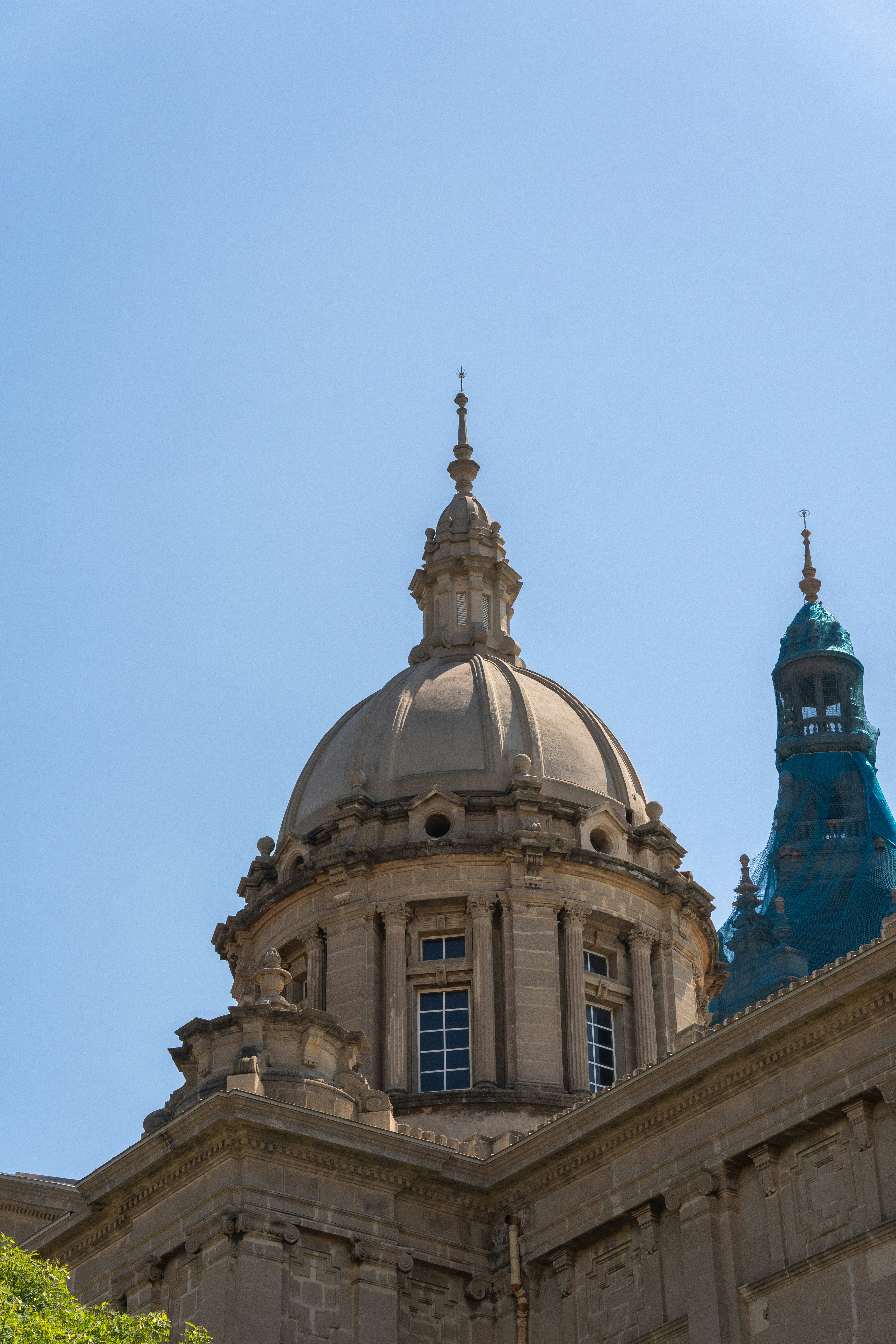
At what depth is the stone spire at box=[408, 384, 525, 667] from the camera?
61031mm

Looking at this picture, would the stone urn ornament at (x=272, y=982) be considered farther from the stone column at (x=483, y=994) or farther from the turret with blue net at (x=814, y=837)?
the turret with blue net at (x=814, y=837)

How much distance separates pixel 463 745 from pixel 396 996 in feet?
24.4

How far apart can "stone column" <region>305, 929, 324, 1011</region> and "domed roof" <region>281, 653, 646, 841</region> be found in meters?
3.45

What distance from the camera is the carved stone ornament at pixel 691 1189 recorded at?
3697 centimetres

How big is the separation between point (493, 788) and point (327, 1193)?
1724 cm

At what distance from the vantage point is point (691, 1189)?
37344 millimetres

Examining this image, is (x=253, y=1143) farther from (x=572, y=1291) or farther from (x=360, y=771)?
(x=360, y=771)

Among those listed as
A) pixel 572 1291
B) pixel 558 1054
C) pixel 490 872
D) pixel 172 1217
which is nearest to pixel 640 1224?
pixel 572 1291

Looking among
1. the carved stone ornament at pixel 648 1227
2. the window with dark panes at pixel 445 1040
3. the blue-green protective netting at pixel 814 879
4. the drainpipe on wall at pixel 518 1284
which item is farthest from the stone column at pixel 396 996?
the blue-green protective netting at pixel 814 879

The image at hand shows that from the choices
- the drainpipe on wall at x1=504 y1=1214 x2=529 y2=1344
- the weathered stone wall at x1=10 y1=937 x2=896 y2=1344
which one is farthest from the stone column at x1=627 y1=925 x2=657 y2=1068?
the drainpipe on wall at x1=504 y1=1214 x2=529 y2=1344

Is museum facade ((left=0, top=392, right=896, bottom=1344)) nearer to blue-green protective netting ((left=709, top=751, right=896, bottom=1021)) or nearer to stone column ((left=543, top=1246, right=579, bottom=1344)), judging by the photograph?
stone column ((left=543, top=1246, right=579, bottom=1344))

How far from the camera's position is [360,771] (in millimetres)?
56562

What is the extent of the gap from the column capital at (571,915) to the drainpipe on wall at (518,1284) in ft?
41.8

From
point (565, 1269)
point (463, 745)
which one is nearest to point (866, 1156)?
point (565, 1269)
